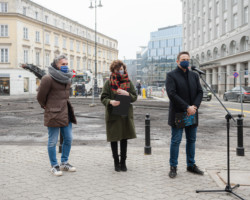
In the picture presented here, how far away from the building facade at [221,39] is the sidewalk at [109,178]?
24.1 metres

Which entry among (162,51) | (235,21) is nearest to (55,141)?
(235,21)

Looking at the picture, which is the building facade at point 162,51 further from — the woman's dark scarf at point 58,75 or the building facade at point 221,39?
the woman's dark scarf at point 58,75

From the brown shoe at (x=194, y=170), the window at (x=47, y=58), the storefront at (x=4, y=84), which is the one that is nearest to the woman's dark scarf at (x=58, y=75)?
the brown shoe at (x=194, y=170)

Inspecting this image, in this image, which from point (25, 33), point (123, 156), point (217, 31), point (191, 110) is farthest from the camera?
point (25, 33)

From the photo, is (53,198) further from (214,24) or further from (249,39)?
(214,24)

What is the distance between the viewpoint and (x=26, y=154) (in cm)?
615

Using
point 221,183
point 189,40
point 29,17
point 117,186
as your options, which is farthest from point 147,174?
point 189,40

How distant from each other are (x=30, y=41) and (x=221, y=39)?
28496 mm

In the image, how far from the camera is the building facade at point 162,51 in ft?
298

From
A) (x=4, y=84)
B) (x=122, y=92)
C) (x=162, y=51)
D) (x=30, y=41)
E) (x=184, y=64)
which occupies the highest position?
(x=162, y=51)

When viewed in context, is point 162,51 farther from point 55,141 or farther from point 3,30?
point 55,141

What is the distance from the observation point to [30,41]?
1838 inches

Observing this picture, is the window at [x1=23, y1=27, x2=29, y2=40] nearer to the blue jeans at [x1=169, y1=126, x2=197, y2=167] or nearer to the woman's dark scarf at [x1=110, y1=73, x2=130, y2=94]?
the woman's dark scarf at [x1=110, y1=73, x2=130, y2=94]

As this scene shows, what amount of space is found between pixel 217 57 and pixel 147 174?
4264 centimetres
